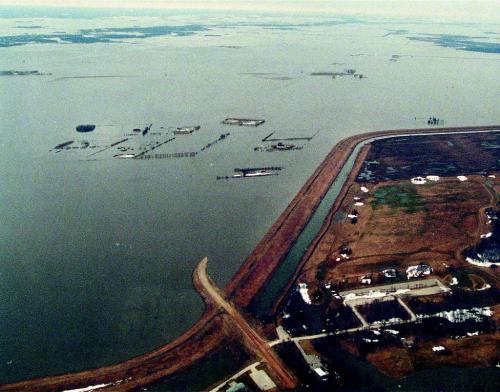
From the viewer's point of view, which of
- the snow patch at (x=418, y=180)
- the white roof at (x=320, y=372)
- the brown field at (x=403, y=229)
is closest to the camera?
the white roof at (x=320, y=372)

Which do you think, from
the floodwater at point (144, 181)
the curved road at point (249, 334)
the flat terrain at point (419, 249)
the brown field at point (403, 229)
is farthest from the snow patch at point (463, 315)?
the floodwater at point (144, 181)

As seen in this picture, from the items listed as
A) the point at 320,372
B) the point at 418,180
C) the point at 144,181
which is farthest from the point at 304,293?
the point at 144,181

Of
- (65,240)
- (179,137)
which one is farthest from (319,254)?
(179,137)

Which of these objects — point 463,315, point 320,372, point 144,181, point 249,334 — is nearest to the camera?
point 320,372

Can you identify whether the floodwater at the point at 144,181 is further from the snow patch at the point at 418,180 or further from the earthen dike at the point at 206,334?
the snow patch at the point at 418,180

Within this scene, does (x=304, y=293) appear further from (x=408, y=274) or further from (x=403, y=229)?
(x=403, y=229)

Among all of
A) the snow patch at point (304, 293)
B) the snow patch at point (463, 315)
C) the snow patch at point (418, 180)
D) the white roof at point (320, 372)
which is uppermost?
the snow patch at point (418, 180)

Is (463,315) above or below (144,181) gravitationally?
below

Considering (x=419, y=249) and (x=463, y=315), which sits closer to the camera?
(x=463, y=315)

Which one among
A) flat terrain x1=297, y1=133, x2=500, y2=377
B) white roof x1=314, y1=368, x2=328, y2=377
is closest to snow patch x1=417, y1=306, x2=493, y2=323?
flat terrain x1=297, y1=133, x2=500, y2=377

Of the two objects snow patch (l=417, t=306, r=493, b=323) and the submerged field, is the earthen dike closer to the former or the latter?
the submerged field
